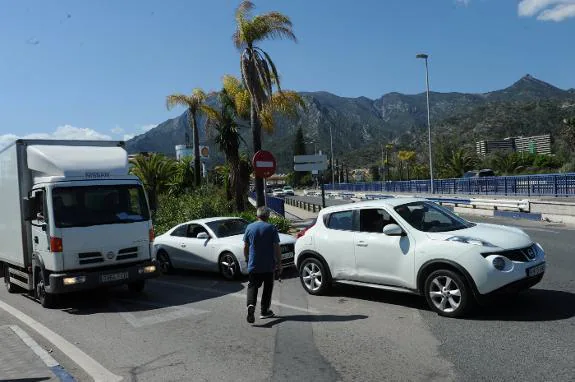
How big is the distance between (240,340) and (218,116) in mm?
17093

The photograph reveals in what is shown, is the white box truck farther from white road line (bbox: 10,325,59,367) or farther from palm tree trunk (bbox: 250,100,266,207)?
palm tree trunk (bbox: 250,100,266,207)

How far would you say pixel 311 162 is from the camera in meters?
20.9

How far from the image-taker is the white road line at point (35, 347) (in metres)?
6.28

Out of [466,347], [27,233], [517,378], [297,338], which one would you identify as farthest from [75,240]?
[517,378]

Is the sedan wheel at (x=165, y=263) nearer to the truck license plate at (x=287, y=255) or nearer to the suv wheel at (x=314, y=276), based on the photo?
the truck license plate at (x=287, y=255)

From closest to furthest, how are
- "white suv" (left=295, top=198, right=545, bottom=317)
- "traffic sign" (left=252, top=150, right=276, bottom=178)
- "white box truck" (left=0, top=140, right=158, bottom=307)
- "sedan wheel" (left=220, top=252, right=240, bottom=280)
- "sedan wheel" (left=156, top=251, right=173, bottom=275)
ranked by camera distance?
"white suv" (left=295, top=198, right=545, bottom=317)
"white box truck" (left=0, top=140, right=158, bottom=307)
"sedan wheel" (left=220, top=252, right=240, bottom=280)
"sedan wheel" (left=156, top=251, right=173, bottom=275)
"traffic sign" (left=252, top=150, right=276, bottom=178)

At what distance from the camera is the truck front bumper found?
29.8 ft

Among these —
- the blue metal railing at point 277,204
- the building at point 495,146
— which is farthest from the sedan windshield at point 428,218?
the building at point 495,146

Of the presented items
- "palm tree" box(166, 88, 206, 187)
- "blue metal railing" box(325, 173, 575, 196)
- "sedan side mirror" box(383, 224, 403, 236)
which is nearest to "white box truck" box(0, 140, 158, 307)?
"sedan side mirror" box(383, 224, 403, 236)

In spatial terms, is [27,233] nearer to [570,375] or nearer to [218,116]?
[570,375]

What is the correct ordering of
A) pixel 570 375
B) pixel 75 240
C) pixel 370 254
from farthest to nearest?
pixel 75 240
pixel 370 254
pixel 570 375

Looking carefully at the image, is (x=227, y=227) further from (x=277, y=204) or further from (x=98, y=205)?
(x=277, y=204)

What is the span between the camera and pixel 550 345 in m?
5.71

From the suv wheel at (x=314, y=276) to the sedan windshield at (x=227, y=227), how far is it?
11.1 feet
